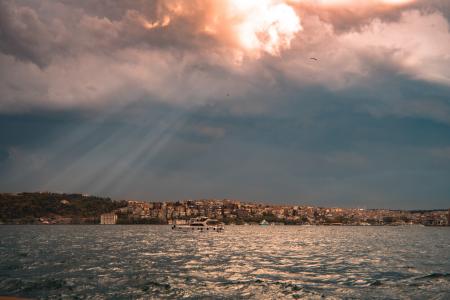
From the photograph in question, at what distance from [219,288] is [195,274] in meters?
8.63

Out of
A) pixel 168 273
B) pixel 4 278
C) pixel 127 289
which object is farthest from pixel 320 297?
pixel 4 278

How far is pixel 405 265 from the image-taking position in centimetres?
5475

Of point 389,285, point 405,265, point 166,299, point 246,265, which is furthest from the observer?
point 405,265

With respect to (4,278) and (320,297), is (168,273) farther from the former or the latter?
(320,297)

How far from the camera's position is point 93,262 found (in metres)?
52.5

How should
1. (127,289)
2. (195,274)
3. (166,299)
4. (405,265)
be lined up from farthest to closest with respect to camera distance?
(405,265)
(195,274)
(127,289)
(166,299)

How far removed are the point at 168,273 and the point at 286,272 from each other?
11.9 metres

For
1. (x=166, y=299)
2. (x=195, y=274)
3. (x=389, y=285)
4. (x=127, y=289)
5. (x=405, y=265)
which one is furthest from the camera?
(x=405, y=265)

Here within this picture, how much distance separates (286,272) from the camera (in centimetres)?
4453

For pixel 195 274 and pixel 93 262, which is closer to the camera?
pixel 195 274

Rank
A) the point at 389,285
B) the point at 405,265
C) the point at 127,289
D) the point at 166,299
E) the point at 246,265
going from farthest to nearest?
the point at 405,265
the point at 246,265
the point at 389,285
the point at 127,289
the point at 166,299

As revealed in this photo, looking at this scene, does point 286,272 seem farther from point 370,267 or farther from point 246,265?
point 370,267

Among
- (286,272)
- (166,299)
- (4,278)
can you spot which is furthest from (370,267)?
(4,278)

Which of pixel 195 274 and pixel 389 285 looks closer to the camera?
pixel 389 285
